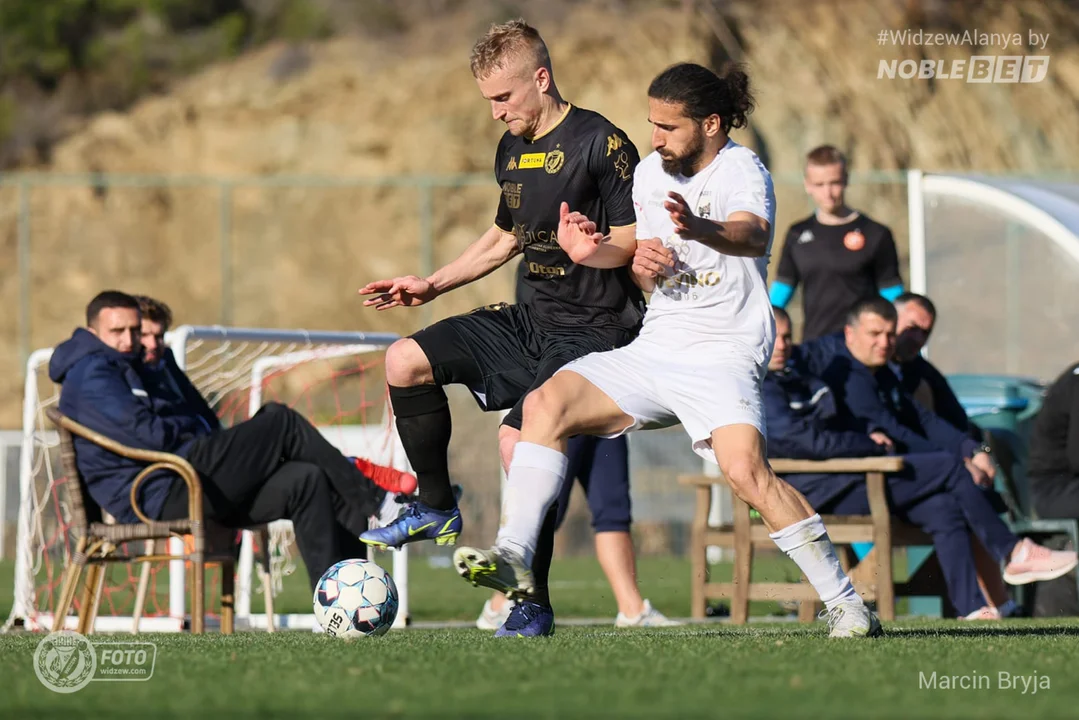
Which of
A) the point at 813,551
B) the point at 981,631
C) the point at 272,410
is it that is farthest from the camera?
the point at 272,410

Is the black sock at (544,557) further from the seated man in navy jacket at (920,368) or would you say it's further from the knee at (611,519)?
the seated man in navy jacket at (920,368)

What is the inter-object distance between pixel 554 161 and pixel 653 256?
827 millimetres

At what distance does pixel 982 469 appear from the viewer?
9.14 m

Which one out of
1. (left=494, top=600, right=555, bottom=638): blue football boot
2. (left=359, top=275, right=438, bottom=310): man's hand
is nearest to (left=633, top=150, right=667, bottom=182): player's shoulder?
(left=359, top=275, right=438, bottom=310): man's hand

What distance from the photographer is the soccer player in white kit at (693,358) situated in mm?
5461

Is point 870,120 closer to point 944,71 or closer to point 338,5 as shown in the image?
point 944,71

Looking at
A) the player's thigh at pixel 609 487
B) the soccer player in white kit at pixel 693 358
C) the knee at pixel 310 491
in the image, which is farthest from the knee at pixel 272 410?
the soccer player in white kit at pixel 693 358

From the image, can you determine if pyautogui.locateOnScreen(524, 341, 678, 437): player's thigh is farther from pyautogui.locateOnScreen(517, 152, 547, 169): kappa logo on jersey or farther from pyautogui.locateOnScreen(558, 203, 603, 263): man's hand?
pyautogui.locateOnScreen(517, 152, 547, 169): kappa logo on jersey

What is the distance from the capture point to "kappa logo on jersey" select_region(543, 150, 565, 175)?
6047mm

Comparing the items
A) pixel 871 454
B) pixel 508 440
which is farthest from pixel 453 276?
pixel 871 454

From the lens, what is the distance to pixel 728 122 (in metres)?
5.68

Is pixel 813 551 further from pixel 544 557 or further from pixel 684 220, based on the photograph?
pixel 684 220

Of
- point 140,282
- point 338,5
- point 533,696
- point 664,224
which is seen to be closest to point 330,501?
point 664,224

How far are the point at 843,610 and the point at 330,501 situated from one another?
3185 mm
